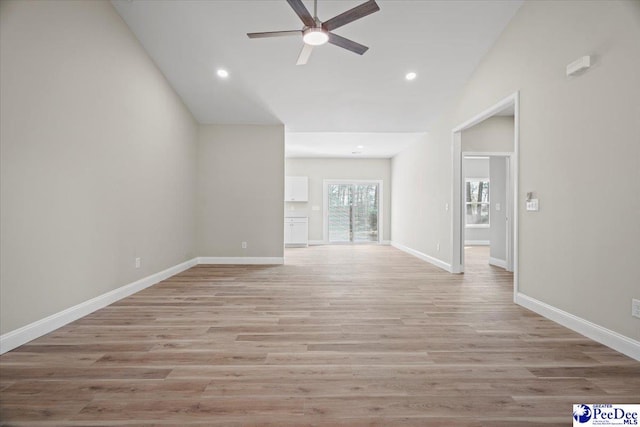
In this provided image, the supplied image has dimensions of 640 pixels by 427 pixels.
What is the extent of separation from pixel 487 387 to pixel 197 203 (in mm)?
5343

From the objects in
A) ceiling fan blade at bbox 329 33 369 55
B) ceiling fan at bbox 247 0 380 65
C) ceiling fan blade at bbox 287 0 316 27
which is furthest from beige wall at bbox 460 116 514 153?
ceiling fan blade at bbox 287 0 316 27

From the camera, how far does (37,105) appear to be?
247 cm

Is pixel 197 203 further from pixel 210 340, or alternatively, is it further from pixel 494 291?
pixel 494 291

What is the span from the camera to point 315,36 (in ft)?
10.00

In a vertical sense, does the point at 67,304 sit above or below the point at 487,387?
above

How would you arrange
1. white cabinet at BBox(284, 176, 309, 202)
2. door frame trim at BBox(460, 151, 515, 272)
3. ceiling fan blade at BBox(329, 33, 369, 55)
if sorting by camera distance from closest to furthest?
ceiling fan blade at BBox(329, 33, 369, 55), door frame trim at BBox(460, 151, 515, 272), white cabinet at BBox(284, 176, 309, 202)

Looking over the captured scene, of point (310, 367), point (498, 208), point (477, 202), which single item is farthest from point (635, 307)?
point (477, 202)

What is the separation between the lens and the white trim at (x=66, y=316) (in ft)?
7.38

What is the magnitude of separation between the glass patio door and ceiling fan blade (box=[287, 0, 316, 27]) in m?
7.09

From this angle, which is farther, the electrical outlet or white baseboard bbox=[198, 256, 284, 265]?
white baseboard bbox=[198, 256, 284, 265]

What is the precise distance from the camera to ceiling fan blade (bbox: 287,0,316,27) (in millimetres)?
2674

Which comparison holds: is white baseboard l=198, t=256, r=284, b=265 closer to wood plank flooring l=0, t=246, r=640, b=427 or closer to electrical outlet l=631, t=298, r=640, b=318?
wood plank flooring l=0, t=246, r=640, b=427

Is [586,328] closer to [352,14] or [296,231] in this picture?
[352,14]

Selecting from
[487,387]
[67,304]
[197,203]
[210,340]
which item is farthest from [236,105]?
[487,387]
